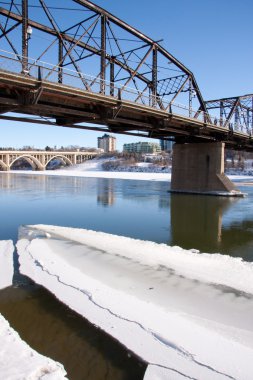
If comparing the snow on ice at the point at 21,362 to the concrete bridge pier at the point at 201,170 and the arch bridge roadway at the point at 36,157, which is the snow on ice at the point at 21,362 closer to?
the concrete bridge pier at the point at 201,170

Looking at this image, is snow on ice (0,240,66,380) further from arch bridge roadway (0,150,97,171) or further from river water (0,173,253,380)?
arch bridge roadway (0,150,97,171)

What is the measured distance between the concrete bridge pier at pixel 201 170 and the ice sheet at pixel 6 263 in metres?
33.4

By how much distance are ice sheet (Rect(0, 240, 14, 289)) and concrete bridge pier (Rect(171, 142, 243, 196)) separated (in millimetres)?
33446

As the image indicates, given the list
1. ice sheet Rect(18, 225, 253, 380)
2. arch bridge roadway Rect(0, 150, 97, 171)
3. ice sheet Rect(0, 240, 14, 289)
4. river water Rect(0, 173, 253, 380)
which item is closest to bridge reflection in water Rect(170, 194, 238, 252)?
river water Rect(0, 173, 253, 380)

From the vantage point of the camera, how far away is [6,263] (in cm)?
1079

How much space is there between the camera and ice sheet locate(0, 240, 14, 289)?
921 cm

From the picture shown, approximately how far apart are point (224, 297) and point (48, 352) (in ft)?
14.2

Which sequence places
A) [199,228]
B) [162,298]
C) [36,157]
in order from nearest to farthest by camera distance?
[162,298] → [199,228] → [36,157]

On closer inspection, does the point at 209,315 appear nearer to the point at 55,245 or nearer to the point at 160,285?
the point at 160,285

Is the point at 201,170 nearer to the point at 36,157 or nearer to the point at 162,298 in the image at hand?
the point at 162,298

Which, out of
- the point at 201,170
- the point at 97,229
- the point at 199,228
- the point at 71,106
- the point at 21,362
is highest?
the point at 71,106

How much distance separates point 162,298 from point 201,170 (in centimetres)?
→ 3890

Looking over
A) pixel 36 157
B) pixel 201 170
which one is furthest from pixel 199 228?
pixel 36 157

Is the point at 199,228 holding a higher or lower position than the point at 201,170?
lower
